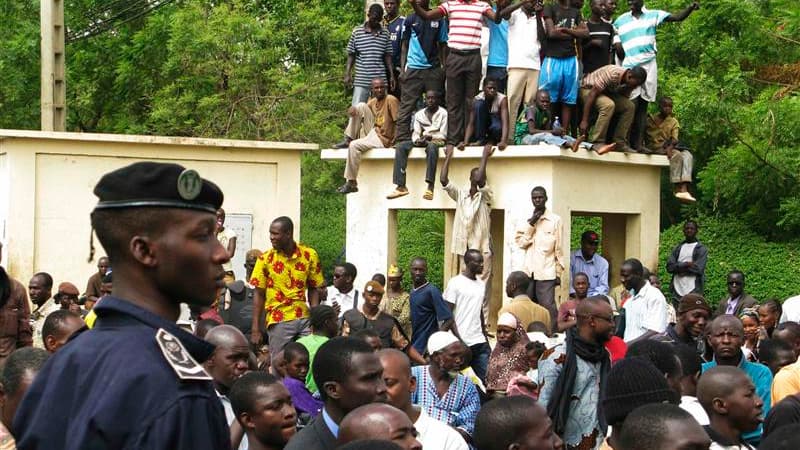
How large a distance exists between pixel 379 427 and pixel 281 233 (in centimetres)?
691

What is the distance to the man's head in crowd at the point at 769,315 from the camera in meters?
13.3

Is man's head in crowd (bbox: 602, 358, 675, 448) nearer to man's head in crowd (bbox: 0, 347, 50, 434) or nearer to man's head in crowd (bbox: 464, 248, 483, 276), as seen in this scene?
man's head in crowd (bbox: 0, 347, 50, 434)

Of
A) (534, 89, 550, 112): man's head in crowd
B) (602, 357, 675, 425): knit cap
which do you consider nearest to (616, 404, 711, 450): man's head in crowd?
(602, 357, 675, 425): knit cap

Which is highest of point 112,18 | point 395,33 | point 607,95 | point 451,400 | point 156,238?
point 112,18

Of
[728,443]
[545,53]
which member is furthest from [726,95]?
[728,443]

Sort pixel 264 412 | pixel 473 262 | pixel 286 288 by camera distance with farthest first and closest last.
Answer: pixel 473 262, pixel 286 288, pixel 264 412

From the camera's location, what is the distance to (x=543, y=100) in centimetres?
1677

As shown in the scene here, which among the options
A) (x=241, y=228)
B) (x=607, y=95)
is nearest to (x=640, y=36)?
(x=607, y=95)

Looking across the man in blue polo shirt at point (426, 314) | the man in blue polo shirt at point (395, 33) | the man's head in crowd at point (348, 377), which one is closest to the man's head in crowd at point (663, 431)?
the man's head in crowd at point (348, 377)

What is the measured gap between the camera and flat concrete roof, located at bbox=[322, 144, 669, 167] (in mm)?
16609

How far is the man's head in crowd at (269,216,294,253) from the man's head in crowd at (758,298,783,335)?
4.88m

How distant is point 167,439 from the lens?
2.80m

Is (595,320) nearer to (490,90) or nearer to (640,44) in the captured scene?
(490,90)

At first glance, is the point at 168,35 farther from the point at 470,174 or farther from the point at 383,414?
the point at 383,414
